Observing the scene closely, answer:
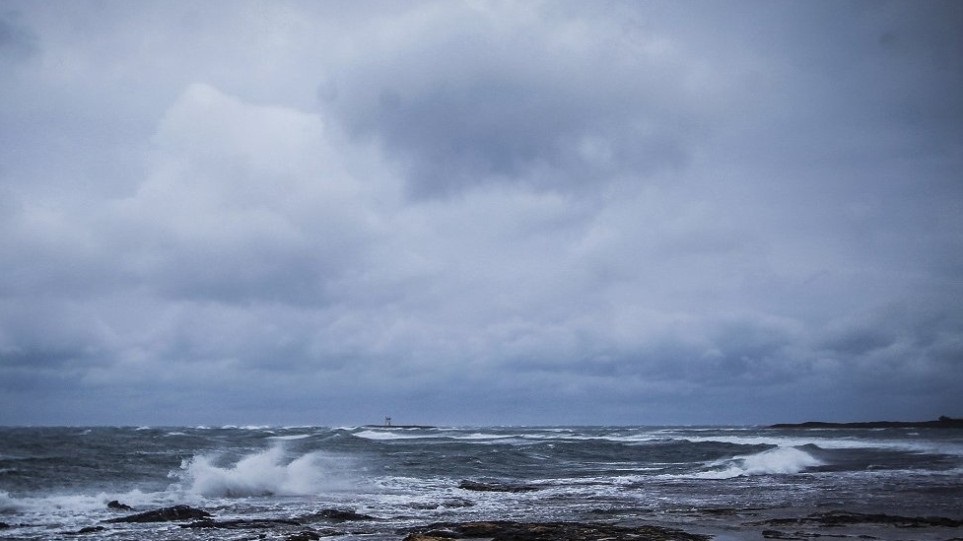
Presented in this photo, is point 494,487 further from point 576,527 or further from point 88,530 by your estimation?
point 88,530

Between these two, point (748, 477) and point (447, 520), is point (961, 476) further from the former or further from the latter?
point (447, 520)

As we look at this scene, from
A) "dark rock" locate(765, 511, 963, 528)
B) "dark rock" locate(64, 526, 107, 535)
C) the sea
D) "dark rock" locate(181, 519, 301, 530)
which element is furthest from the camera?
the sea

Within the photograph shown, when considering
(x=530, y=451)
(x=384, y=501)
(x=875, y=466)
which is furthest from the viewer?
(x=530, y=451)

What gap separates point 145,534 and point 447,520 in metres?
6.62

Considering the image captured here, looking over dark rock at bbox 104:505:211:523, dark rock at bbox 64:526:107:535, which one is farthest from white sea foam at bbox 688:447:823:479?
dark rock at bbox 64:526:107:535

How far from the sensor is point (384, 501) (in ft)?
68.2

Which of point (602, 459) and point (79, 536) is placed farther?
point (602, 459)

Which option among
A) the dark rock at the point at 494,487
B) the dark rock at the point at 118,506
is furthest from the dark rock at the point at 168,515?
the dark rock at the point at 494,487

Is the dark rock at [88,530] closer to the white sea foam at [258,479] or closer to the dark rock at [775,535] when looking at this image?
the white sea foam at [258,479]

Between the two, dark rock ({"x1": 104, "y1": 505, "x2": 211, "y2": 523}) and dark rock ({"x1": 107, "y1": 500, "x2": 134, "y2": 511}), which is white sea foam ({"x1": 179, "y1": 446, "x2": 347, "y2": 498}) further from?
dark rock ({"x1": 104, "y1": 505, "x2": 211, "y2": 523})

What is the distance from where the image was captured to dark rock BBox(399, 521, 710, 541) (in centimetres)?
1203

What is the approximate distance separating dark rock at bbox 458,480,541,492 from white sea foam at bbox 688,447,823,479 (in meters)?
8.96

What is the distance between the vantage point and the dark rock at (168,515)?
1708cm

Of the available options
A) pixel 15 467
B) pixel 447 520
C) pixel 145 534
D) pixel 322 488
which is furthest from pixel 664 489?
pixel 15 467
